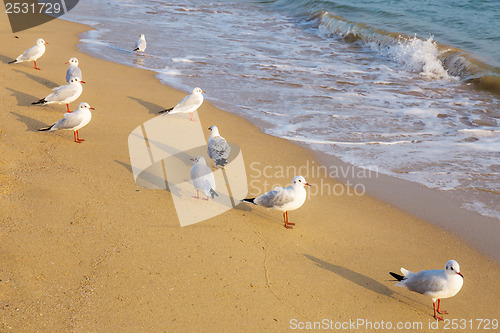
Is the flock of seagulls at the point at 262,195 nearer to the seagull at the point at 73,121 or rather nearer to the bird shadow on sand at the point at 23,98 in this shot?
the seagull at the point at 73,121

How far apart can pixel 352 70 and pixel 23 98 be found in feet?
27.5

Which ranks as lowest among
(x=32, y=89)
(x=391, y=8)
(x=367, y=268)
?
(x=367, y=268)

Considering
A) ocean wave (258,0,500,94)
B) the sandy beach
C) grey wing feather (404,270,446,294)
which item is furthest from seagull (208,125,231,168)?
ocean wave (258,0,500,94)

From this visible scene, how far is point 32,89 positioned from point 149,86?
7.58 ft

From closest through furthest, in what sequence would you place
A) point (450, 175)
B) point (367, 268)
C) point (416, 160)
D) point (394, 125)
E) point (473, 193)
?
point (367, 268)
point (473, 193)
point (450, 175)
point (416, 160)
point (394, 125)

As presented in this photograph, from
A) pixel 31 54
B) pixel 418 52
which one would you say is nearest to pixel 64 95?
pixel 31 54

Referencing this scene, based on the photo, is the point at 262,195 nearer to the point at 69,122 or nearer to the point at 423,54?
the point at 69,122

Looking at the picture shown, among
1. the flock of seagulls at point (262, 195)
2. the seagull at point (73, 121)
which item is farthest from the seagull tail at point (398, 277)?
the seagull at point (73, 121)

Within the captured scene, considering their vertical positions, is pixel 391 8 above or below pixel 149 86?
above

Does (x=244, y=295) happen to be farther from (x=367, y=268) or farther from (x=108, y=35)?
(x=108, y=35)

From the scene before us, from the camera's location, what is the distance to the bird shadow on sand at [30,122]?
6852 mm

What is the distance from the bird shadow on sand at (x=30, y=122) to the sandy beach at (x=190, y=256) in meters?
0.13

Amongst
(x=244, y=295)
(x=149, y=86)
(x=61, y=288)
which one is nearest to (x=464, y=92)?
(x=149, y=86)

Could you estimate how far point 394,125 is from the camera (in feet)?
27.8
